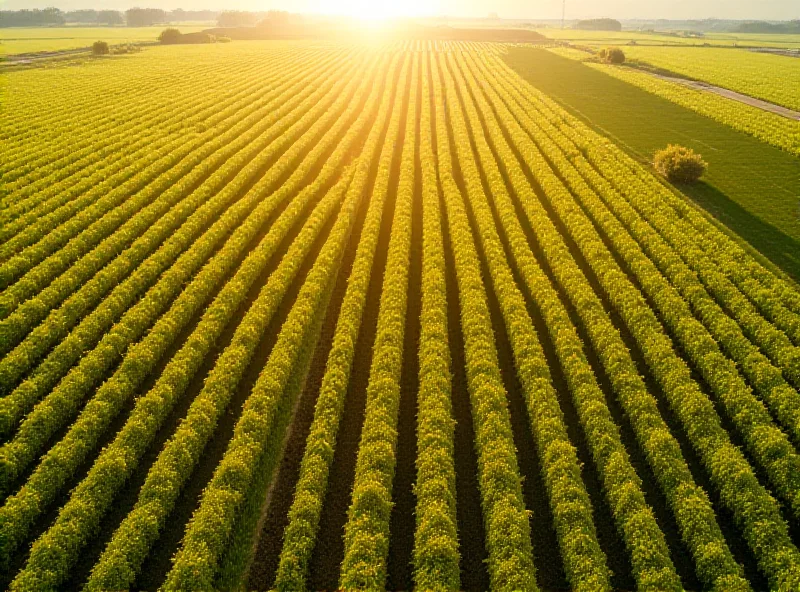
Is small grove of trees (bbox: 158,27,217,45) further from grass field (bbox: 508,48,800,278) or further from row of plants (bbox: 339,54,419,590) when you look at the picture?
row of plants (bbox: 339,54,419,590)

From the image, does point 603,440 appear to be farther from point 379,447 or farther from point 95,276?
point 95,276

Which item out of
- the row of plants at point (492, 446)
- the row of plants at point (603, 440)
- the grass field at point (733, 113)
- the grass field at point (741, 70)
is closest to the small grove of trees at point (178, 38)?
the grass field at point (741, 70)

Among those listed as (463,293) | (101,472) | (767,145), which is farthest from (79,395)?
(767,145)

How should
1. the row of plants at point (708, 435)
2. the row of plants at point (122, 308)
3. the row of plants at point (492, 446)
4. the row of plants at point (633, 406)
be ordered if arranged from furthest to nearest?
the row of plants at point (122, 308) < the row of plants at point (708, 435) < the row of plants at point (633, 406) < the row of plants at point (492, 446)

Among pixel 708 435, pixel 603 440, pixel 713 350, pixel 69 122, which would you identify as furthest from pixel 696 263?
pixel 69 122

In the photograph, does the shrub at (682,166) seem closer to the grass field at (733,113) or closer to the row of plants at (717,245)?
the row of plants at (717,245)

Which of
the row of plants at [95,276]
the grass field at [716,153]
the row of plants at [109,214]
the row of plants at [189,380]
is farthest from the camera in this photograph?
the grass field at [716,153]

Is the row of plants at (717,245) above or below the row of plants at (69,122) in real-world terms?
below
